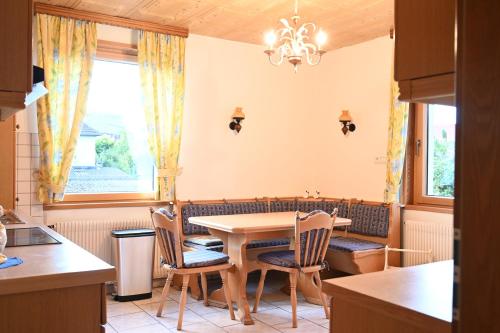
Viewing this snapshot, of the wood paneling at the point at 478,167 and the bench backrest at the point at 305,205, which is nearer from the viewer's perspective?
the wood paneling at the point at 478,167

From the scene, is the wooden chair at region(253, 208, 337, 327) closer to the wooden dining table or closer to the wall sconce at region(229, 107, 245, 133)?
the wooden dining table

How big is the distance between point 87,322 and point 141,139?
3.49 m

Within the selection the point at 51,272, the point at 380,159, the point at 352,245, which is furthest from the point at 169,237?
the point at 380,159

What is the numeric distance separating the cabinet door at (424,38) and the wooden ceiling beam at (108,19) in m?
3.81

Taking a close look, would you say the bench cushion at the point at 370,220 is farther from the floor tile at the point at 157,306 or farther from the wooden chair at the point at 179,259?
the floor tile at the point at 157,306

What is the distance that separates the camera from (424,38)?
1.32 m

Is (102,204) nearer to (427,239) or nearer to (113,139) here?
(113,139)

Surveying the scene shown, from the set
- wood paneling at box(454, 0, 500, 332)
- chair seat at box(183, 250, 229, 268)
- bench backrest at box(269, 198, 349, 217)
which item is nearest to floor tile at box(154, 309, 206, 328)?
chair seat at box(183, 250, 229, 268)

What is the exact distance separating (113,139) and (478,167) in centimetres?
440

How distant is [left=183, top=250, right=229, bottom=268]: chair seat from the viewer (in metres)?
3.80

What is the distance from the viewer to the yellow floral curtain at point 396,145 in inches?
191

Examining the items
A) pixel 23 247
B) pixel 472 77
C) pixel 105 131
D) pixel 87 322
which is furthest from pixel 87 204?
pixel 472 77

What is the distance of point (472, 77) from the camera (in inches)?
36.0

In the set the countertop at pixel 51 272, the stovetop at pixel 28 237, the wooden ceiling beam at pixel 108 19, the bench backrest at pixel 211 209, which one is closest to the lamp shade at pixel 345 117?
the bench backrest at pixel 211 209
